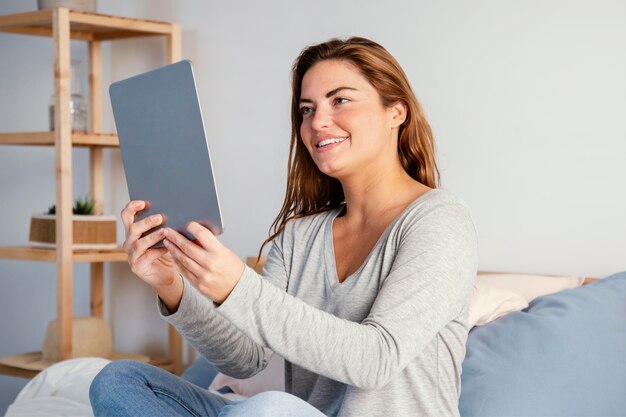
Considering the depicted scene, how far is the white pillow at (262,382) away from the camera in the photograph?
2104 mm

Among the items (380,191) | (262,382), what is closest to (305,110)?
(380,191)

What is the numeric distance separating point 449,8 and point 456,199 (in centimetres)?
103

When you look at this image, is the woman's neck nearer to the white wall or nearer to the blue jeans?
the blue jeans

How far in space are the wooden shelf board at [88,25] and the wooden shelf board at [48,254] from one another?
74 centimetres

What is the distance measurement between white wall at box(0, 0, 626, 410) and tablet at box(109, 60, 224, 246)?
1128 millimetres

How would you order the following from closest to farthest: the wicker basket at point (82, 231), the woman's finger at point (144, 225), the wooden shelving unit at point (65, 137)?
the woman's finger at point (144, 225) → the wooden shelving unit at point (65, 137) → the wicker basket at point (82, 231)

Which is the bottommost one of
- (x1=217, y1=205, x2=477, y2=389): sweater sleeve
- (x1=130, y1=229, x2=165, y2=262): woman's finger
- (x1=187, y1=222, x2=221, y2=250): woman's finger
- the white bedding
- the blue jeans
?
the white bedding

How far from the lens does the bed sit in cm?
167

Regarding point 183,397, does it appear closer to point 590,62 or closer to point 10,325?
point 590,62

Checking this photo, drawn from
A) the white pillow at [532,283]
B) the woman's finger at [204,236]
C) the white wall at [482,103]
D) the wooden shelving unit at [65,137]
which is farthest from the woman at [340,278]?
the wooden shelving unit at [65,137]

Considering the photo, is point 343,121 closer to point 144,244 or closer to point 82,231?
point 144,244

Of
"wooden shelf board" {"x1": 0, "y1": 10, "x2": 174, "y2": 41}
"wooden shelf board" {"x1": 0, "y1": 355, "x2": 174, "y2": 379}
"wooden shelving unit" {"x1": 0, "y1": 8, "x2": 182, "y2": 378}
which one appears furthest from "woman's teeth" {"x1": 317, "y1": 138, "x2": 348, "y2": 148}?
"wooden shelf board" {"x1": 0, "y1": 355, "x2": 174, "y2": 379}

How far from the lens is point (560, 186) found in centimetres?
221

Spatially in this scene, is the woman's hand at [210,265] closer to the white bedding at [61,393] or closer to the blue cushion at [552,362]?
the blue cushion at [552,362]
